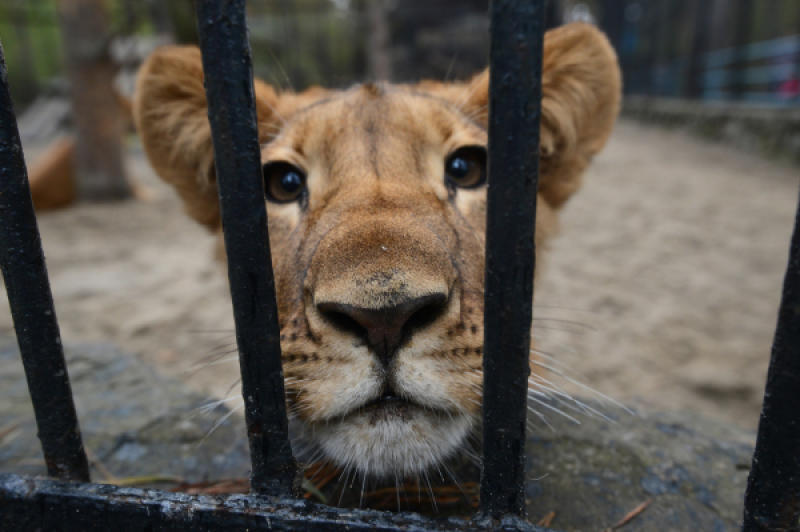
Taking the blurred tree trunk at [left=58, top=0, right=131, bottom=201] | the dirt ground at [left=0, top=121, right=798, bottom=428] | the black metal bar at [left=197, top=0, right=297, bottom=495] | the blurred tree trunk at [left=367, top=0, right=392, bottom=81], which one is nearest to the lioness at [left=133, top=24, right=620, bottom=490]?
the black metal bar at [left=197, top=0, right=297, bottom=495]

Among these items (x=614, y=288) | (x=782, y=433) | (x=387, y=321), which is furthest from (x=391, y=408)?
(x=614, y=288)

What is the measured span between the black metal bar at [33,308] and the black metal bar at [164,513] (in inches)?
3.4

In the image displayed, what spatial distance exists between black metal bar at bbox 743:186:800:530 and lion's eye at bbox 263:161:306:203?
1.64 metres

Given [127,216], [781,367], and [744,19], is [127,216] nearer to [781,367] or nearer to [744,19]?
[781,367]

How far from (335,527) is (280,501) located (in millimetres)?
145

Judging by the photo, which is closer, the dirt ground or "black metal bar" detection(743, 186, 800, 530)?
"black metal bar" detection(743, 186, 800, 530)

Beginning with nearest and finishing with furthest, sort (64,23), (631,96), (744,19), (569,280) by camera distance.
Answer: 1. (569,280)
2. (64,23)
3. (744,19)
4. (631,96)

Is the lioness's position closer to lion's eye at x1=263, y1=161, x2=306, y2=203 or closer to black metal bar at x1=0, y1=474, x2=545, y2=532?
lion's eye at x1=263, y1=161, x2=306, y2=203

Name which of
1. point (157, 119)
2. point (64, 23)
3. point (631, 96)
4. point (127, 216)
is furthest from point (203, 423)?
point (631, 96)

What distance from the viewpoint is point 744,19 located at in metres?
12.8

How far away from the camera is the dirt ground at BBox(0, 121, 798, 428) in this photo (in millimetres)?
3865

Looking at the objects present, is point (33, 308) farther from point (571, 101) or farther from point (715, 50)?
point (715, 50)

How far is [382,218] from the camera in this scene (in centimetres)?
171

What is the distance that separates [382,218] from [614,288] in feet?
13.9
